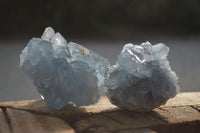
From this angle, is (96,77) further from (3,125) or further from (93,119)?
(3,125)

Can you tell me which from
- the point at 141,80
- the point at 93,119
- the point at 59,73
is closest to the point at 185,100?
the point at 141,80

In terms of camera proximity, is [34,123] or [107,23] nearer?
[34,123]

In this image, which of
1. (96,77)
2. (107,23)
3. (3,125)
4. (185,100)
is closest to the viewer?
(3,125)

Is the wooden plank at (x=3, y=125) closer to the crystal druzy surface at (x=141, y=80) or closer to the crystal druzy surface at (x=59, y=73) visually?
the crystal druzy surface at (x=59, y=73)

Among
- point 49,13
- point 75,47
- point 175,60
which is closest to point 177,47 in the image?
point 175,60

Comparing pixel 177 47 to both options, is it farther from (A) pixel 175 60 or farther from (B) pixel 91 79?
(B) pixel 91 79

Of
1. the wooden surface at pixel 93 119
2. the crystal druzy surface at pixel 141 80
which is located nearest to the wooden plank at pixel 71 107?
the wooden surface at pixel 93 119

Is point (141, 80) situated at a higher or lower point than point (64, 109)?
higher
